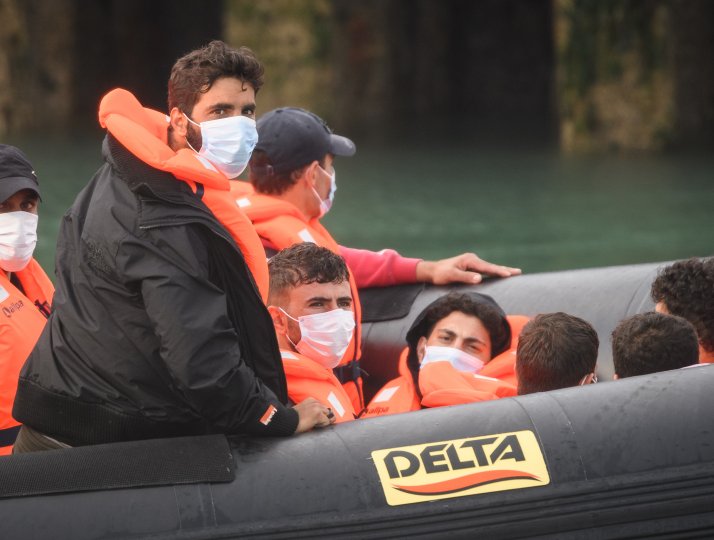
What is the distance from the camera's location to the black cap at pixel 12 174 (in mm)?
3578

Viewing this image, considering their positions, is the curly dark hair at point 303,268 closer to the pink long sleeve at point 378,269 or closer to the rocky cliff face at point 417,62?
the pink long sleeve at point 378,269

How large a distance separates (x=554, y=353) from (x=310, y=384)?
684 millimetres

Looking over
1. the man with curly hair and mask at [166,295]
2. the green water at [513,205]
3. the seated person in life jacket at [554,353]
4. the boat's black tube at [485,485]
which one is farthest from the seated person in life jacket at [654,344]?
the green water at [513,205]

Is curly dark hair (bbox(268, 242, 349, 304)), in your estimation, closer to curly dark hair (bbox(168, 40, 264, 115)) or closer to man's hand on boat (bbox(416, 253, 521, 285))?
curly dark hair (bbox(168, 40, 264, 115))

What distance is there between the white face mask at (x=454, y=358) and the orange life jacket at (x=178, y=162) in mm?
976

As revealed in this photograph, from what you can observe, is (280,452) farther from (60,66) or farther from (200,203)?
(60,66)

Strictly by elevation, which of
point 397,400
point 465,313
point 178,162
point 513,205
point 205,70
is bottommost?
point 513,205

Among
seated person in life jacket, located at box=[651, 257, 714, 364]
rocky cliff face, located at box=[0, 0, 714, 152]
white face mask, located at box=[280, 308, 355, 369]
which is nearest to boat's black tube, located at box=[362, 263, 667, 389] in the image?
seated person in life jacket, located at box=[651, 257, 714, 364]

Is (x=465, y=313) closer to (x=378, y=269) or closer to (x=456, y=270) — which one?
(x=456, y=270)

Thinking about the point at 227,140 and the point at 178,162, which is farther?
the point at 227,140

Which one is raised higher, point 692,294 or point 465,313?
point 692,294

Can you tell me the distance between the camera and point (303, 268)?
346cm

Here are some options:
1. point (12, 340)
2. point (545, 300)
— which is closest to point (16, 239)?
point (12, 340)

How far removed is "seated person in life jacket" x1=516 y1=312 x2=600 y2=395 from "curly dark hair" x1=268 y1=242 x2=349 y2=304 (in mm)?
555
